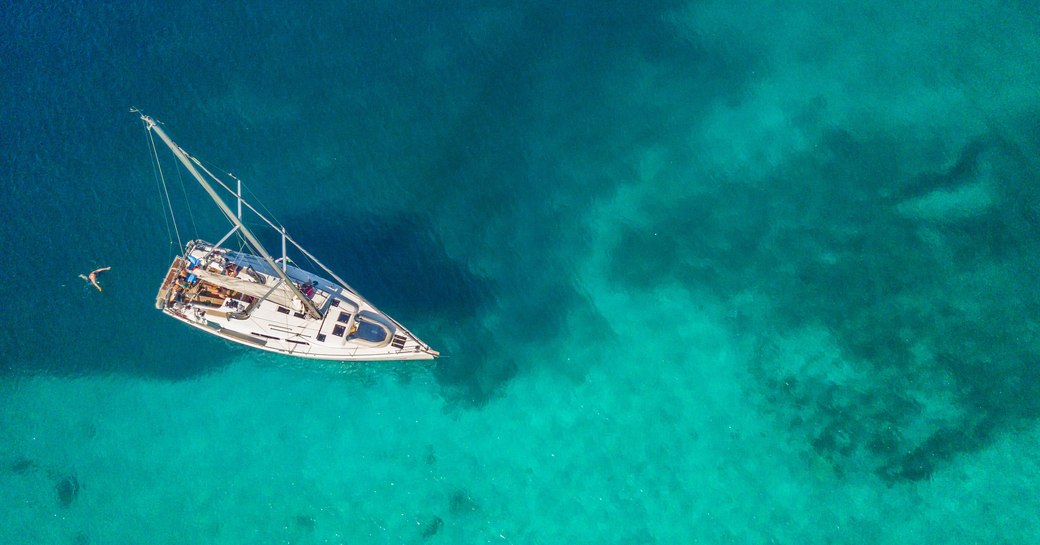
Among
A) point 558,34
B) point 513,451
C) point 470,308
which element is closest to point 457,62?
point 558,34

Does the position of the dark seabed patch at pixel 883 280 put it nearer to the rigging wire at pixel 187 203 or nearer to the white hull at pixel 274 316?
the white hull at pixel 274 316

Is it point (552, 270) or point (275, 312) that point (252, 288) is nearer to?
point (275, 312)

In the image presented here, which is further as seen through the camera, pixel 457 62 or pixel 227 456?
pixel 457 62

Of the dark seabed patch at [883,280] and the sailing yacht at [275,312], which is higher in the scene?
the dark seabed patch at [883,280]

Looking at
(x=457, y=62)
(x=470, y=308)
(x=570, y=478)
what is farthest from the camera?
(x=457, y=62)

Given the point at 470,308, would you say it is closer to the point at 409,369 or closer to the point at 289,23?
the point at 409,369

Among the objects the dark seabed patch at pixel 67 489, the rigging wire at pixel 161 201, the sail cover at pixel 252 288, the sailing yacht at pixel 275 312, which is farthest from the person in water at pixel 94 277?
the dark seabed patch at pixel 67 489

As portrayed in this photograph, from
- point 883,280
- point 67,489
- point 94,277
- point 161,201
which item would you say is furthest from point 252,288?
point 883,280

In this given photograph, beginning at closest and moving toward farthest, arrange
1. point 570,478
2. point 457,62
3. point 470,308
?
1. point 570,478
2. point 470,308
3. point 457,62
